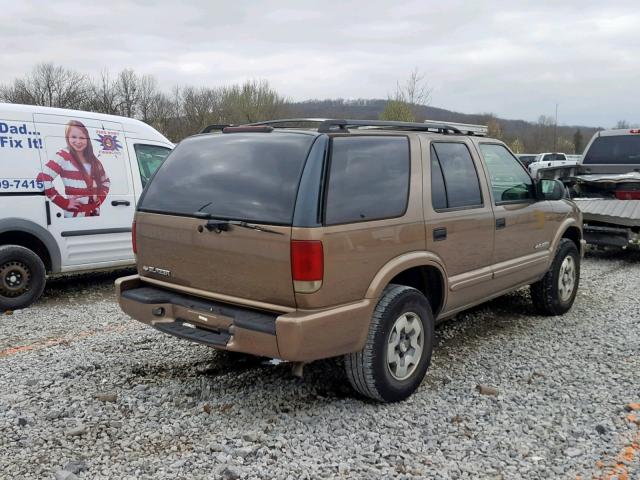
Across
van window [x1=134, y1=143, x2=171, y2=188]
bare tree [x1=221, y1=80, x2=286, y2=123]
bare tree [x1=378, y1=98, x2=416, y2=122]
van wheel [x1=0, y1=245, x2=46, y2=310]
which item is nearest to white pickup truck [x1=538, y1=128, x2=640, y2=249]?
van window [x1=134, y1=143, x2=171, y2=188]

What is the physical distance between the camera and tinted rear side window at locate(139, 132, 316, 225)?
3338 mm

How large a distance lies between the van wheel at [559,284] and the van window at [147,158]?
4.70 meters

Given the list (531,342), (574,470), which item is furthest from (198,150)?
(531,342)

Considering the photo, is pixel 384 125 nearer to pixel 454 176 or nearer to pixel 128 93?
pixel 454 176

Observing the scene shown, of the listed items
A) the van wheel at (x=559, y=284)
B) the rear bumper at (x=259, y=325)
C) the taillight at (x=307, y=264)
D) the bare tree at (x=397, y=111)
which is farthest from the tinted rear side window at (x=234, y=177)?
the bare tree at (x=397, y=111)

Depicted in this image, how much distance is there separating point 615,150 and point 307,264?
914 cm

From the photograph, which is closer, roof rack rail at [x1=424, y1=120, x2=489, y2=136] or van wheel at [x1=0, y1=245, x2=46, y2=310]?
roof rack rail at [x1=424, y1=120, x2=489, y2=136]

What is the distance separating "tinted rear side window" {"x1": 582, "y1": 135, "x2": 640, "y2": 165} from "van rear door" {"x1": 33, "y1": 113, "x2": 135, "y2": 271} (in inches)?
325

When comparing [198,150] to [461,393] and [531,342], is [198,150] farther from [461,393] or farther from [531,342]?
[531,342]

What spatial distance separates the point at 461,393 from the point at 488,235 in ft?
4.29

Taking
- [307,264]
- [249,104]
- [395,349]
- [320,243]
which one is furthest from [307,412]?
[249,104]

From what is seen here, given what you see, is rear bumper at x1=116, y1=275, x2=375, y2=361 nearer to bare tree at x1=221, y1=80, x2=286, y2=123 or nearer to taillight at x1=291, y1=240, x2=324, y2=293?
taillight at x1=291, y1=240, x2=324, y2=293

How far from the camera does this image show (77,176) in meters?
6.53

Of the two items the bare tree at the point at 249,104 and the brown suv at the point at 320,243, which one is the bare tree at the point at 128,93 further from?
the brown suv at the point at 320,243
